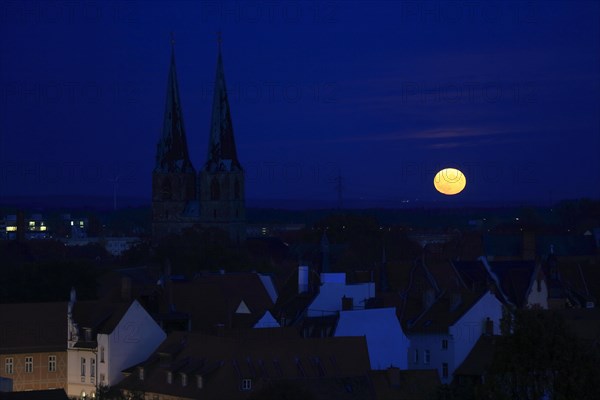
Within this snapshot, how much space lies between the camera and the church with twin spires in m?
192

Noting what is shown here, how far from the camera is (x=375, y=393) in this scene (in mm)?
56719

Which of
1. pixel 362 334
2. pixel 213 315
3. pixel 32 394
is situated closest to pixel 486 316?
pixel 362 334

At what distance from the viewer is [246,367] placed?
187 ft

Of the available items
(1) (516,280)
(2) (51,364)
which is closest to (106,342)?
(2) (51,364)

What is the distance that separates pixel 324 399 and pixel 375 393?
2.87 metres

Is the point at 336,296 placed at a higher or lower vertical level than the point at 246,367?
higher

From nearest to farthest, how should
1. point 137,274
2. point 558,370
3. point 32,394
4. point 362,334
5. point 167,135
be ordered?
point 32,394 → point 558,370 → point 362,334 → point 137,274 → point 167,135

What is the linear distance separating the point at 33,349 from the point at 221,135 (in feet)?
395

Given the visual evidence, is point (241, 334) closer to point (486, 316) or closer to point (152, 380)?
point (152, 380)

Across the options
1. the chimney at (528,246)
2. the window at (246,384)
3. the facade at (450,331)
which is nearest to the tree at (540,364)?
the window at (246,384)

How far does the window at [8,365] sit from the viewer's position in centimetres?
6710

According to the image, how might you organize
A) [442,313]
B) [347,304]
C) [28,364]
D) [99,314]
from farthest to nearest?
[442,313], [347,304], [28,364], [99,314]

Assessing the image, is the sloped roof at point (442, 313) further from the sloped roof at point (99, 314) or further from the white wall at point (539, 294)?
the sloped roof at point (99, 314)

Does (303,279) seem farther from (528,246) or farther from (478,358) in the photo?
(528,246)
